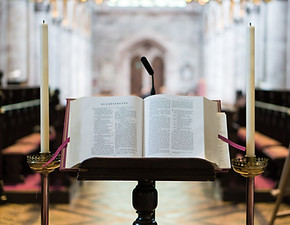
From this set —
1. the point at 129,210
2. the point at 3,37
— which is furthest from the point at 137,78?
the point at 129,210

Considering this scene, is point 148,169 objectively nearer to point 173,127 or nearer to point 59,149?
point 173,127

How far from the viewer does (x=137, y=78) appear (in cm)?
2842

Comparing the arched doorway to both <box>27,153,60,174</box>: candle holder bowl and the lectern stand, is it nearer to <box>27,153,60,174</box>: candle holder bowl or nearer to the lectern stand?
<box>27,153,60,174</box>: candle holder bowl

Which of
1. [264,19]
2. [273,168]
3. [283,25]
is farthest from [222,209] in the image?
[264,19]

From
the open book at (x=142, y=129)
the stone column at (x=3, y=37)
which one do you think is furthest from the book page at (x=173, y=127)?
the stone column at (x=3, y=37)

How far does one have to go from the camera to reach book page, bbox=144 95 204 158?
6.93 ft

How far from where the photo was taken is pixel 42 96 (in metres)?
2.18

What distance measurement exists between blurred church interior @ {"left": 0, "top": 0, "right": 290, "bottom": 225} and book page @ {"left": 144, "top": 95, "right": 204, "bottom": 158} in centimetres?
30

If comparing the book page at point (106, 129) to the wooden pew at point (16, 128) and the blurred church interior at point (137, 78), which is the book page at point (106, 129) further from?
the wooden pew at point (16, 128)

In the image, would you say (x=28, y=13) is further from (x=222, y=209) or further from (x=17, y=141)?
(x=222, y=209)

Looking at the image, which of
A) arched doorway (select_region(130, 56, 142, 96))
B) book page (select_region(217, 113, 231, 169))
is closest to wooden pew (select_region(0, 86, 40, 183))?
book page (select_region(217, 113, 231, 169))

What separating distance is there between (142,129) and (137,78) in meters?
26.3

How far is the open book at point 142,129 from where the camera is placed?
2119mm

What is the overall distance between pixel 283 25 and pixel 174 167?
40.0 feet
